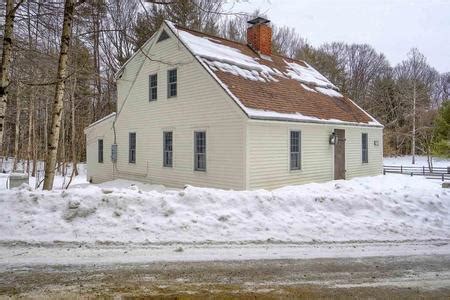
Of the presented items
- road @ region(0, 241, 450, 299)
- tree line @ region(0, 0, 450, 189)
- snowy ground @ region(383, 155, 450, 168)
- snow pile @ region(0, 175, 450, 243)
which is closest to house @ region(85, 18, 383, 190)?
tree line @ region(0, 0, 450, 189)

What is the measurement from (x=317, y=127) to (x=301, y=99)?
147cm

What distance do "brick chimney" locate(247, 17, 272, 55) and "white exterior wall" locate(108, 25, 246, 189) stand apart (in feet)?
17.0

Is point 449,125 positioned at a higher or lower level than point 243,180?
higher

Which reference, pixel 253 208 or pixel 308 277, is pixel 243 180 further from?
pixel 308 277

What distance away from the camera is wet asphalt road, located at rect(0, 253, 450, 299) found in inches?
155

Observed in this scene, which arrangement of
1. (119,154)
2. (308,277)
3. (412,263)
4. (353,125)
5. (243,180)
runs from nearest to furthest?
(308,277), (412,263), (243,180), (353,125), (119,154)

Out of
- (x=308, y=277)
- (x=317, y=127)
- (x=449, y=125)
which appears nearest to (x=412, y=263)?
(x=308, y=277)

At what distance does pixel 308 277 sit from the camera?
Result: 4512mm

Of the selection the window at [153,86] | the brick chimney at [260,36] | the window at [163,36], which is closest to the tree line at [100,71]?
the window at [163,36]

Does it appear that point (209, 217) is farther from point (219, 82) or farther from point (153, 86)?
point (153, 86)

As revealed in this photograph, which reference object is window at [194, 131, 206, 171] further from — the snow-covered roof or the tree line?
the tree line

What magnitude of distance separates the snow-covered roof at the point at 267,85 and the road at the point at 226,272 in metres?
6.38

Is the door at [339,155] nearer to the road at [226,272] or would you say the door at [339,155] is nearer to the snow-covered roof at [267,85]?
the snow-covered roof at [267,85]

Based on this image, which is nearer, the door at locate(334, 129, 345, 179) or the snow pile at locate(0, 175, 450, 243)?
the snow pile at locate(0, 175, 450, 243)
